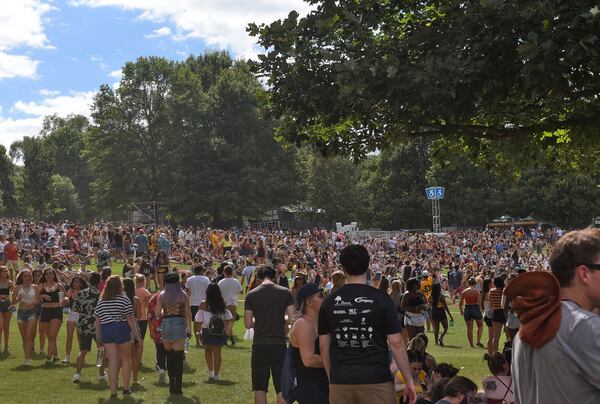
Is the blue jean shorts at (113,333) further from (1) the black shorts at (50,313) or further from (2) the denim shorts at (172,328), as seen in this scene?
(1) the black shorts at (50,313)

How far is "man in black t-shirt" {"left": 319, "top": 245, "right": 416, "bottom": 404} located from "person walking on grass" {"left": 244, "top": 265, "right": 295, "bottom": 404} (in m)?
2.78

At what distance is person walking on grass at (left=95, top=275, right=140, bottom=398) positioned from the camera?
966 cm

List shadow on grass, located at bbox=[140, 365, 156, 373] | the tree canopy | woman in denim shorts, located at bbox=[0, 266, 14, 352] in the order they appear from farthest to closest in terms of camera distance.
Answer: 1. woman in denim shorts, located at bbox=[0, 266, 14, 352]
2. shadow on grass, located at bbox=[140, 365, 156, 373]
3. the tree canopy

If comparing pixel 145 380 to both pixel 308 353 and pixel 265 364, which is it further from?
pixel 308 353

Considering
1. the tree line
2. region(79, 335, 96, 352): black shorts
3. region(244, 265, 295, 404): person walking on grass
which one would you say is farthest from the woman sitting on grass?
the tree line

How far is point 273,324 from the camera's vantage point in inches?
319

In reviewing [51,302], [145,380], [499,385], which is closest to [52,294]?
[51,302]

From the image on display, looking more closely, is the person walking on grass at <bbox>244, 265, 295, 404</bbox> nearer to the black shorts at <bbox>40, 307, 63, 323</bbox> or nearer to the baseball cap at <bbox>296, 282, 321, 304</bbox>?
the baseball cap at <bbox>296, 282, 321, 304</bbox>

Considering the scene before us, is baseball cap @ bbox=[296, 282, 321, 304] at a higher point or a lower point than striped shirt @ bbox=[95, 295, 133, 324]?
higher

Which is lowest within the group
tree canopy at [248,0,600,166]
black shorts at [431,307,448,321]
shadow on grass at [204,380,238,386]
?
shadow on grass at [204,380,238,386]

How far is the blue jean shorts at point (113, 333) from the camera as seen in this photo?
9695mm

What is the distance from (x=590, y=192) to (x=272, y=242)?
111ft

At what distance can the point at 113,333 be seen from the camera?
9.70 meters

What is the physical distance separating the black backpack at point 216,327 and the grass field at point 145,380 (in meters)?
0.80
